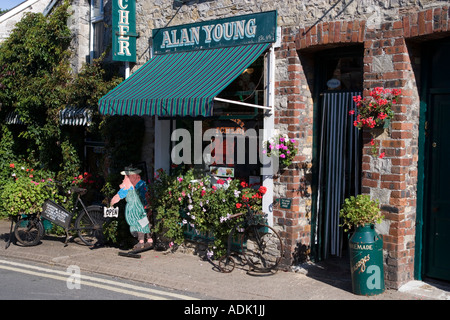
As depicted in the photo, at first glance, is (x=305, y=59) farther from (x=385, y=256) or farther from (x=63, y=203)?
(x=63, y=203)

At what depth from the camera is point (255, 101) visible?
8.48 meters

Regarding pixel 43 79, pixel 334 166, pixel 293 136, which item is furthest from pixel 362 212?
pixel 43 79

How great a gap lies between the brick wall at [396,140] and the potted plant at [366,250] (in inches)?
11.2

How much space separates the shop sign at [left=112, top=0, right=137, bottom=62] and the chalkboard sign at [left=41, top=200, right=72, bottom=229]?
3.19 metres

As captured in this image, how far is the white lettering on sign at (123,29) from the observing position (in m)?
10.3

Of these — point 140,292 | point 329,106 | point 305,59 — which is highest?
point 305,59

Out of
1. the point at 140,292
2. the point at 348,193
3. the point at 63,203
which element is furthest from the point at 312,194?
the point at 63,203

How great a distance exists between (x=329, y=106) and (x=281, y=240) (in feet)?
7.33

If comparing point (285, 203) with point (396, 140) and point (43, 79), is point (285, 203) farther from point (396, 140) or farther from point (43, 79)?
point (43, 79)

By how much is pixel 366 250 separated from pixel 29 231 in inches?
270

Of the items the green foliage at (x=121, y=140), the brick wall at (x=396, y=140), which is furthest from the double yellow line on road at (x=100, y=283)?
the brick wall at (x=396, y=140)

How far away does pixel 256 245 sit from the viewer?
847 centimetres
